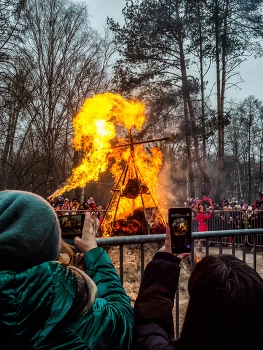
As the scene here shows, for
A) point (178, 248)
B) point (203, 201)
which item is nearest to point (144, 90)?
point (203, 201)

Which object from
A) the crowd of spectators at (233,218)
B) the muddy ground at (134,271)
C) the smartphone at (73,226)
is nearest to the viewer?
the smartphone at (73,226)

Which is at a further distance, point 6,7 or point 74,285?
point 6,7

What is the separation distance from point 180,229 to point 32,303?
1263 millimetres

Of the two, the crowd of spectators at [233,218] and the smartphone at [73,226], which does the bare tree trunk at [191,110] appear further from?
the smartphone at [73,226]

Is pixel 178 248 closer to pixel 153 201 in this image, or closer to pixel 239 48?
pixel 153 201

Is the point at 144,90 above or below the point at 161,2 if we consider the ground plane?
below

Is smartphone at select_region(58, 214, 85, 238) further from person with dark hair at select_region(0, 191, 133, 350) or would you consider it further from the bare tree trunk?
the bare tree trunk

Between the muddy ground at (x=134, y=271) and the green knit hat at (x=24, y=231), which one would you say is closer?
the green knit hat at (x=24, y=231)

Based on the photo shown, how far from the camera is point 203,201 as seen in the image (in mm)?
18672

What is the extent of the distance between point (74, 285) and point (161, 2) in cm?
2335

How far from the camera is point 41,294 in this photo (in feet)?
4.54

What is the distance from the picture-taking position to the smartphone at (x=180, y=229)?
7.70 feet

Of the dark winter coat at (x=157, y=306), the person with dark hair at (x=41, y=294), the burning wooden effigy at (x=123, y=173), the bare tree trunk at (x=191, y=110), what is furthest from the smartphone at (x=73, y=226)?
the bare tree trunk at (x=191, y=110)

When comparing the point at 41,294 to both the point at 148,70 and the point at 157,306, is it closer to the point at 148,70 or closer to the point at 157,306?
the point at 157,306
